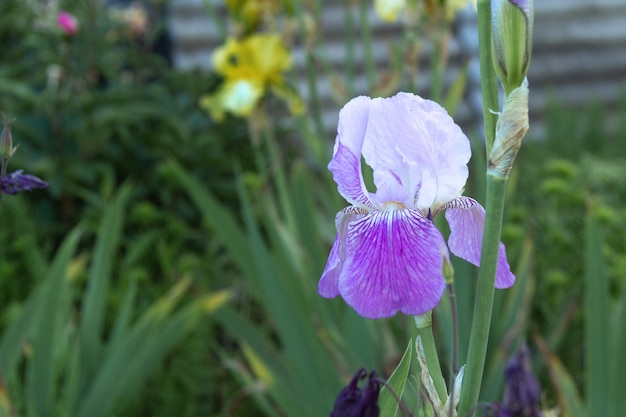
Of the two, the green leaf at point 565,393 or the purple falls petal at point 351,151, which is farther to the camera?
the green leaf at point 565,393

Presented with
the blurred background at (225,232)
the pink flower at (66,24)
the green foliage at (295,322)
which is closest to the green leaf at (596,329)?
the blurred background at (225,232)

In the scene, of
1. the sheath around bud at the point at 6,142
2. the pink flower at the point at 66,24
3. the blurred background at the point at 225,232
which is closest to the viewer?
the sheath around bud at the point at 6,142

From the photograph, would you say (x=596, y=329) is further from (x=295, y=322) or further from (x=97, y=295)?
(x=97, y=295)

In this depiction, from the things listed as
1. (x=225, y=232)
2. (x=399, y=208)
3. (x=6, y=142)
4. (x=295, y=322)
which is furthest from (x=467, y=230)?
(x=225, y=232)

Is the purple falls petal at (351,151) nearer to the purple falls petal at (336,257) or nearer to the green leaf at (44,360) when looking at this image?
the purple falls petal at (336,257)

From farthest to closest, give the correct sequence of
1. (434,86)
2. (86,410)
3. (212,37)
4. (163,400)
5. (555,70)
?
1. (555,70)
2. (212,37)
3. (163,400)
4. (434,86)
5. (86,410)

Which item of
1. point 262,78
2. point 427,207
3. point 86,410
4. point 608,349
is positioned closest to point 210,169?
point 262,78

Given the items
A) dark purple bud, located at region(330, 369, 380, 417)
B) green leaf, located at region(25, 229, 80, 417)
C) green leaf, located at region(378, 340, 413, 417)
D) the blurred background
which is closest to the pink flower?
the blurred background

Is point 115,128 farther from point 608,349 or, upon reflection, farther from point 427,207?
point 427,207
